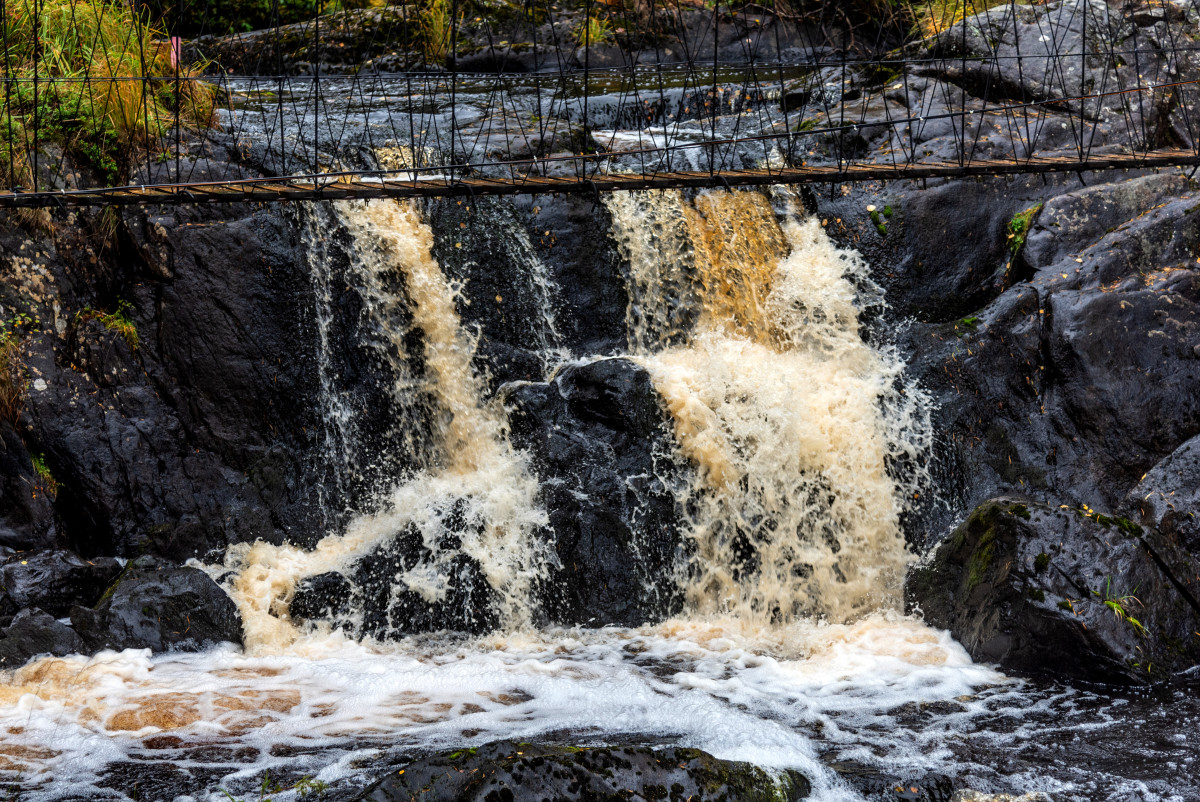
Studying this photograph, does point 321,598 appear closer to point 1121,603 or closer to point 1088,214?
point 1121,603

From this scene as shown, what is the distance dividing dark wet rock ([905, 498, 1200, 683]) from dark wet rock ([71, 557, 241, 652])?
481cm

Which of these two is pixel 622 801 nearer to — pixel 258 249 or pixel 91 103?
pixel 258 249

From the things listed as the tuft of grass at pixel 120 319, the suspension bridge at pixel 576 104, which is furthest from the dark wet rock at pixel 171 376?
the suspension bridge at pixel 576 104

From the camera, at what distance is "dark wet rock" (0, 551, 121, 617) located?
5859mm

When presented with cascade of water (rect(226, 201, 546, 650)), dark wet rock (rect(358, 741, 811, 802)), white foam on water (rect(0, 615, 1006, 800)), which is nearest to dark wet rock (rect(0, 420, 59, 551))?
cascade of water (rect(226, 201, 546, 650))

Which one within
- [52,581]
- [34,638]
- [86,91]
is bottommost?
[34,638]

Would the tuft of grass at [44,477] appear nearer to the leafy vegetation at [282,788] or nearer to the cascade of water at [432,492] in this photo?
the cascade of water at [432,492]

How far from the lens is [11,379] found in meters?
6.57

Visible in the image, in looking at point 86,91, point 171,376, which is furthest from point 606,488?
point 86,91

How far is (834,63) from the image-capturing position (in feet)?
33.7

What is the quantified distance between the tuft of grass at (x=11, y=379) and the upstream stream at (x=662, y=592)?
182cm

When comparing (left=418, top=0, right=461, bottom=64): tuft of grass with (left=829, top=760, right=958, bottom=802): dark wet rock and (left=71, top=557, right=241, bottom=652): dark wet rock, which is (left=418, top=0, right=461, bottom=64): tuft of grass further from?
(left=829, top=760, right=958, bottom=802): dark wet rock

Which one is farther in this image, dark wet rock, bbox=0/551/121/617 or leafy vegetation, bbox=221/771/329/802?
dark wet rock, bbox=0/551/121/617

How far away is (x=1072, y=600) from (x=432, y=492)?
4559mm
